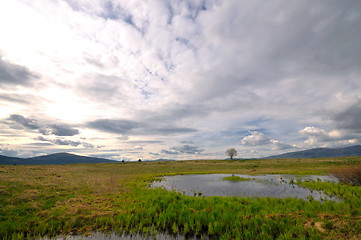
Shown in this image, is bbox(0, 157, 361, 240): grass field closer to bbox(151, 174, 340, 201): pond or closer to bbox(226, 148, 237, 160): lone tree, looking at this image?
bbox(151, 174, 340, 201): pond

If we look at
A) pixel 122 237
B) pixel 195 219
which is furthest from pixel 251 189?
pixel 122 237

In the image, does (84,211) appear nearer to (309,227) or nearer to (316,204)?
(309,227)

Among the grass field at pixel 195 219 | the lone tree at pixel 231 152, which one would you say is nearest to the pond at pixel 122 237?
the grass field at pixel 195 219

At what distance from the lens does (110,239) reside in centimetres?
1154

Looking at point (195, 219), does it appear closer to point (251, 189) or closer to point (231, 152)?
point (251, 189)

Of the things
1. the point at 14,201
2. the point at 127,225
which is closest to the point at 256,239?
the point at 127,225

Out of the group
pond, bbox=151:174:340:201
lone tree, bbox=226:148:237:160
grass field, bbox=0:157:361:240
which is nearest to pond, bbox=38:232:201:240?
grass field, bbox=0:157:361:240

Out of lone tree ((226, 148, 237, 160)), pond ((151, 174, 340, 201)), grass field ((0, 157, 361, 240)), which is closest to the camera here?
grass field ((0, 157, 361, 240))

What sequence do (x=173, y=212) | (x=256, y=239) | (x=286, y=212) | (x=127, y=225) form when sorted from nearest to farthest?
(x=256, y=239)
(x=127, y=225)
(x=286, y=212)
(x=173, y=212)

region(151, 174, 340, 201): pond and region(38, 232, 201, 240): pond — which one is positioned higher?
region(151, 174, 340, 201): pond

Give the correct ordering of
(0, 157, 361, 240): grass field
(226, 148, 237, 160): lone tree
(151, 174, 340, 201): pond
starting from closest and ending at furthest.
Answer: (0, 157, 361, 240): grass field, (151, 174, 340, 201): pond, (226, 148, 237, 160): lone tree

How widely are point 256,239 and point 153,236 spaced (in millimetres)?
6880

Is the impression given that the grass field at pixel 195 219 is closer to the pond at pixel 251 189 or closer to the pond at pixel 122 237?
the pond at pixel 122 237

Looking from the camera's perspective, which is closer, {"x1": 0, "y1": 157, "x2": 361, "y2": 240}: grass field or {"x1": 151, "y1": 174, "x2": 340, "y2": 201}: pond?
{"x1": 0, "y1": 157, "x2": 361, "y2": 240}: grass field
